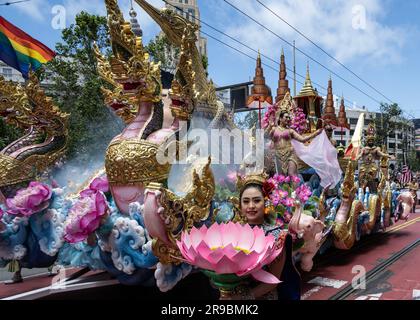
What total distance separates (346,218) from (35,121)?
Result: 436 cm

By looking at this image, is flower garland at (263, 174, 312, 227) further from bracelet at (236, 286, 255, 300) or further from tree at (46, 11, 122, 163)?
tree at (46, 11, 122, 163)

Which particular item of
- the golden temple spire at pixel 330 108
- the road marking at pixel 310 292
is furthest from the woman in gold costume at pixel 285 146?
the golden temple spire at pixel 330 108

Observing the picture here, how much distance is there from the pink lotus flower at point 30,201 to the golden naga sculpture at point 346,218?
3713 mm

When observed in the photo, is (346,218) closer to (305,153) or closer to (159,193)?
(305,153)

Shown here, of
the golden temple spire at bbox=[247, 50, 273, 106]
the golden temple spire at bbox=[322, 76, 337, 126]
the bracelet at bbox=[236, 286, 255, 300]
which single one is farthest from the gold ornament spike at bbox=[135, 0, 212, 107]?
the golden temple spire at bbox=[322, 76, 337, 126]

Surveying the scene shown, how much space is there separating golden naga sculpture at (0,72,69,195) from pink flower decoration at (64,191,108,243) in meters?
1.84

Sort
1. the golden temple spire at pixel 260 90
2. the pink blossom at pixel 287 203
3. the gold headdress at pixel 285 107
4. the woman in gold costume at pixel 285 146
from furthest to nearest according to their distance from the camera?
the golden temple spire at pixel 260 90 → the gold headdress at pixel 285 107 → the woman in gold costume at pixel 285 146 → the pink blossom at pixel 287 203

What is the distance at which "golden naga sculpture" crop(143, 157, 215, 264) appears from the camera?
2809mm

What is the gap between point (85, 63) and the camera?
571 inches

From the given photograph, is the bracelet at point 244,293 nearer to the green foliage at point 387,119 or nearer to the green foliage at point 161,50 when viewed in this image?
the green foliage at point 161,50

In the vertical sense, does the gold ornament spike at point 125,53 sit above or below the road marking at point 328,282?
above

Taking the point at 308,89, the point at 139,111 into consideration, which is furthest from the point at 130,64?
the point at 308,89

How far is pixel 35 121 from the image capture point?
17.2 feet

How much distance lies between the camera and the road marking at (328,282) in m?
4.91
